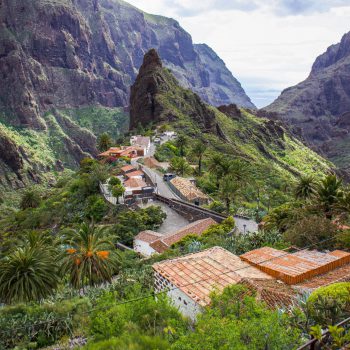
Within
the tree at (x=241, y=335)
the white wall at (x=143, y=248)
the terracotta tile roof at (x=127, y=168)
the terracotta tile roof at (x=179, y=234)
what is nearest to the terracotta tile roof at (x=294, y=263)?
the tree at (x=241, y=335)

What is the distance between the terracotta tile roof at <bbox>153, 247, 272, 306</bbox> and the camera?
20.4 m

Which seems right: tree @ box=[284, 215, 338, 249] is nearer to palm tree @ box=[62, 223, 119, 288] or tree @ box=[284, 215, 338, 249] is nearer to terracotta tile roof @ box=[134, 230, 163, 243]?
palm tree @ box=[62, 223, 119, 288]

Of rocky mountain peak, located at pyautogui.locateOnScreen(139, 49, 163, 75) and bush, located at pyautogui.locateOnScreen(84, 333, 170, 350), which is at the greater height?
rocky mountain peak, located at pyautogui.locateOnScreen(139, 49, 163, 75)

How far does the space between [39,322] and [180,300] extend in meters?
7.44

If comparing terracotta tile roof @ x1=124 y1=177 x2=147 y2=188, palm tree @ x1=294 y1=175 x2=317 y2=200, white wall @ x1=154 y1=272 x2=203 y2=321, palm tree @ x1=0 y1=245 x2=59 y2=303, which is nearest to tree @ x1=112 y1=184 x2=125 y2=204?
terracotta tile roof @ x1=124 y1=177 x2=147 y2=188

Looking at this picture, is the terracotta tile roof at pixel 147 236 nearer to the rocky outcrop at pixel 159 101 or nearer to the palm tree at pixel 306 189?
the palm tree at pixel 306 189

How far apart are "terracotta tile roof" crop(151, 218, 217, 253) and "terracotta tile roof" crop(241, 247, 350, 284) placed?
15289 mm

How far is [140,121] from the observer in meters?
131

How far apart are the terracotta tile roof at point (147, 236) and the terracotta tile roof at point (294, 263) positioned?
1866 cm

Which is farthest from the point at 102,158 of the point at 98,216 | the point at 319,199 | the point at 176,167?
the point at 319,199

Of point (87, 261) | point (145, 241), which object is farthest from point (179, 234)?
point (87, 261)

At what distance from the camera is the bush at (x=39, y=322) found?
21.0 metres

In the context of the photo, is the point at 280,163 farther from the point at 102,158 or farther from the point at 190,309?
the point at 190,309

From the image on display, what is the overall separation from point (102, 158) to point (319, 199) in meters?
63.0
